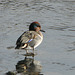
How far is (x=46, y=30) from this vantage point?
11750 mm

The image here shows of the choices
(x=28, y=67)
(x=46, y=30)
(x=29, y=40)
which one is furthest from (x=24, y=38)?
(x=46, y=30)

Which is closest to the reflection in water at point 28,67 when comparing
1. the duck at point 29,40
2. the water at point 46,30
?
the water at point 46,30

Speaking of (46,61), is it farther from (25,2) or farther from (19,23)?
(25,2)

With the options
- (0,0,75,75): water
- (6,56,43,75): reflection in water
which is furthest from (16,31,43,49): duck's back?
(6,56,43,75): reflection in water

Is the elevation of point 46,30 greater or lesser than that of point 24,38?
lesser

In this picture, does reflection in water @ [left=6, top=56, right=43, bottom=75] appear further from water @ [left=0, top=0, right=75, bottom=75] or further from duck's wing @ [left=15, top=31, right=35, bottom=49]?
duck's wing @ [left=15, top=31, right=35, bottom=49]

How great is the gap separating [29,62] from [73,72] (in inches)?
58.2

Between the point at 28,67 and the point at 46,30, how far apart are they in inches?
152

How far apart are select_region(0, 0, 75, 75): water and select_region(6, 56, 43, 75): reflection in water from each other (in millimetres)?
138

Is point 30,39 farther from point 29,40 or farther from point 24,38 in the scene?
point 24,38

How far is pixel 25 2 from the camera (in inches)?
A: 633

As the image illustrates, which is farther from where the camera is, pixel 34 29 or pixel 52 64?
pixel 34 29

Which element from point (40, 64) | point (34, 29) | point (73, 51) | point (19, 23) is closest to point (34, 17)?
point (19, 23)

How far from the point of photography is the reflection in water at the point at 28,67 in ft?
24.9
